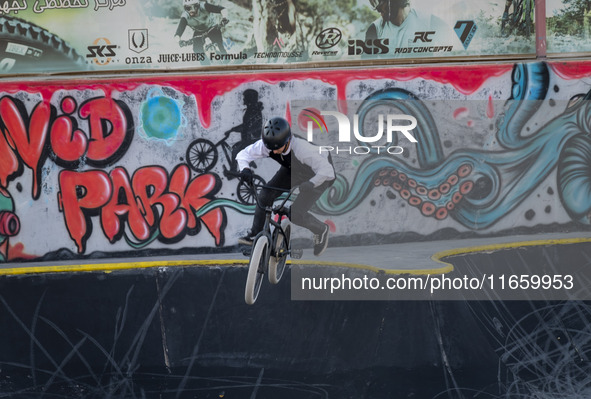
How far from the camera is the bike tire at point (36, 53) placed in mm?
11383

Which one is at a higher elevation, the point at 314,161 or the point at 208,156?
the point at 314,161

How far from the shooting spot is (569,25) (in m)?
11.2

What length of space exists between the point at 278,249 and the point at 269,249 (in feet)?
0.90

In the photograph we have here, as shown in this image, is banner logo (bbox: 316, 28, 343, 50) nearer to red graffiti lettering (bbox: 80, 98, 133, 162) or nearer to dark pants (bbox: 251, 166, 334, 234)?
red graffiti lettering (bbox: 80, 98, 133, 162)

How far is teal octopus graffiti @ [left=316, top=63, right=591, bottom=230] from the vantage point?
1158 centimetres

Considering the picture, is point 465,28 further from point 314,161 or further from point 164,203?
A: point 164,203

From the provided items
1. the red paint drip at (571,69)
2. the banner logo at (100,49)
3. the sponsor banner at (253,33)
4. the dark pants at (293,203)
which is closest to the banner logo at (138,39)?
the sponsor banner at (253,33)

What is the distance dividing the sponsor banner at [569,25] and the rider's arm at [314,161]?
5.67 meters

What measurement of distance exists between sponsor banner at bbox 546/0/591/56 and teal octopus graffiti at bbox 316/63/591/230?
89 centimetres

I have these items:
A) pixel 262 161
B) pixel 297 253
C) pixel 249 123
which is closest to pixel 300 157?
pixel 297 253

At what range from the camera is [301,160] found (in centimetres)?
781

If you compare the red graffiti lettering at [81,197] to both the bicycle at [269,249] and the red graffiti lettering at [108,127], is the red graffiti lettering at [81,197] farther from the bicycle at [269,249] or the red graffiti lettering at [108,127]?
the bicycle at [269,249]

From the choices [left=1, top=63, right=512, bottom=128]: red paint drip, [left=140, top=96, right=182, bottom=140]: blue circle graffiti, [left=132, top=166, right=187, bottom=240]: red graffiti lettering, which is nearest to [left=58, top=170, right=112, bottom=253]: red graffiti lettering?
[left=132, top=166, right=187, bottom=240]: red graffiti lettering

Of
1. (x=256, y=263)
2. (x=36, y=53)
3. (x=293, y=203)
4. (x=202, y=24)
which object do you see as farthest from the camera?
(x=36, y=53)
